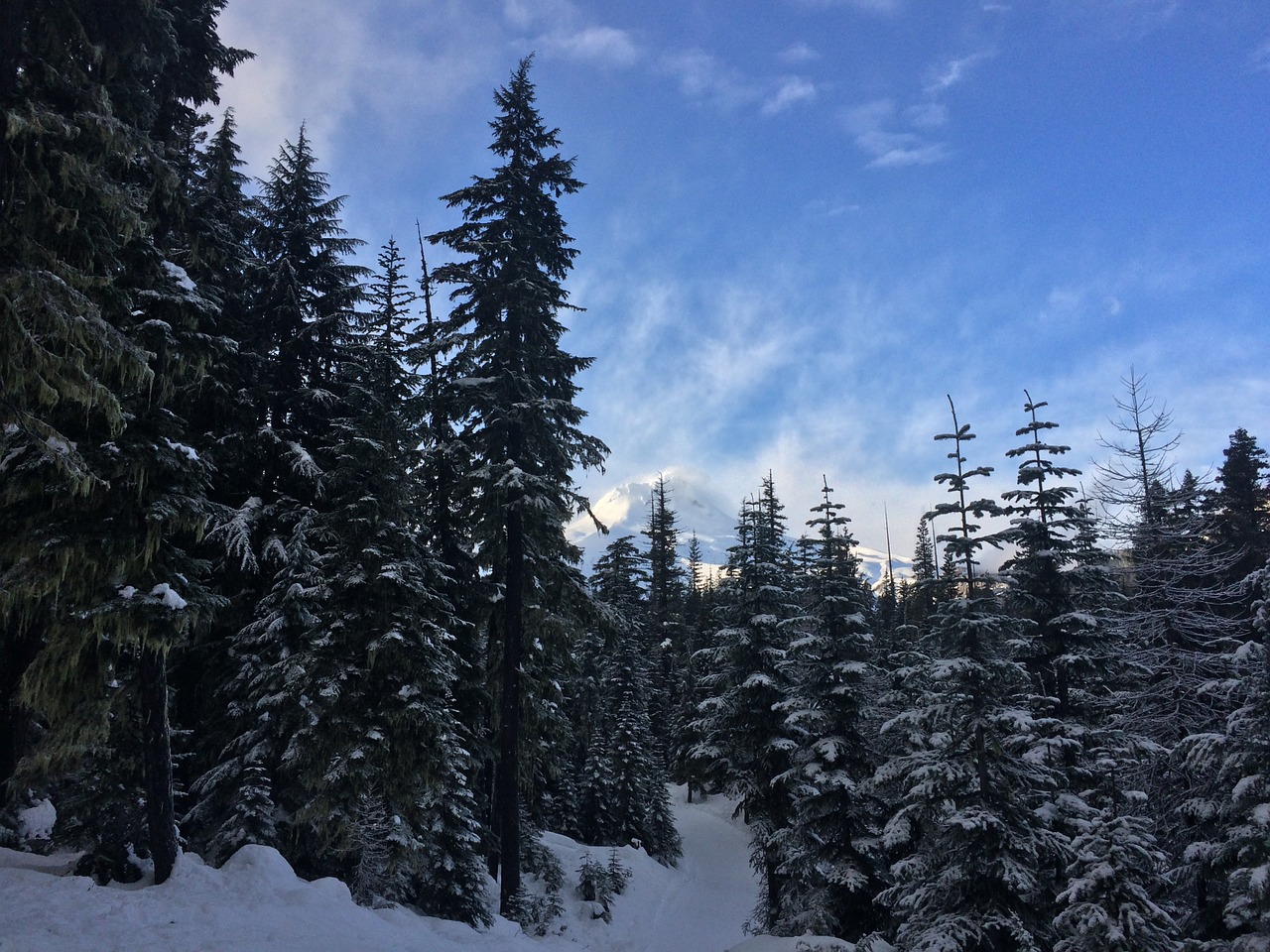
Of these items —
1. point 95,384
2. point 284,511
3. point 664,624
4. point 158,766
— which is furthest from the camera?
point 664,624

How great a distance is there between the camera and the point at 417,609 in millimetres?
14695

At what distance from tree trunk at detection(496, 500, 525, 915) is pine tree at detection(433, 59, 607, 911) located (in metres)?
0.03

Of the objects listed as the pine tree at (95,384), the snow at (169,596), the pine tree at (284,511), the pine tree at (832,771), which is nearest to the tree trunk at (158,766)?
the pine tree at (95,384)

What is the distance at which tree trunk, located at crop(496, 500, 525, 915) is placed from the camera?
1493cm

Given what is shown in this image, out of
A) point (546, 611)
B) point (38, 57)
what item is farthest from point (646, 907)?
point (38, 57)

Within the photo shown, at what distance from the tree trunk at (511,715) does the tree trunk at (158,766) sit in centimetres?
677

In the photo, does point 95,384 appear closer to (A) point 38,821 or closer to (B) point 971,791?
(A) point 38,821

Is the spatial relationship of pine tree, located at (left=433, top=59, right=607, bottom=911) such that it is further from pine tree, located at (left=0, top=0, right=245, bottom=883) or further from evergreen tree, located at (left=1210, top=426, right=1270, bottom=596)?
evergreen tree, located at (left=1210, top=426, right=1270, bottom=596)

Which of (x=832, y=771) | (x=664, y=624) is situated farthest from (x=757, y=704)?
(x=664, y=624)

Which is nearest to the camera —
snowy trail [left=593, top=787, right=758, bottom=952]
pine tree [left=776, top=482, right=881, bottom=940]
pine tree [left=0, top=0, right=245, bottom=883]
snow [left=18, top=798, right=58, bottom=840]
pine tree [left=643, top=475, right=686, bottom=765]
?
pine tree [left=0, top=0, right=245, bottom=883]

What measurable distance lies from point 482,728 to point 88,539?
11.3m

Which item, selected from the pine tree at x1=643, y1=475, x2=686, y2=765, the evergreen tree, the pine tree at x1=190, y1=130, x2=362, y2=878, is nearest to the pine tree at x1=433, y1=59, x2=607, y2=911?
the pine tree at x1=190, y1=130, x2=362, y2=878

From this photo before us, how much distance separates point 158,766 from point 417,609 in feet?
18.1

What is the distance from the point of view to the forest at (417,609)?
9047 millimetres
